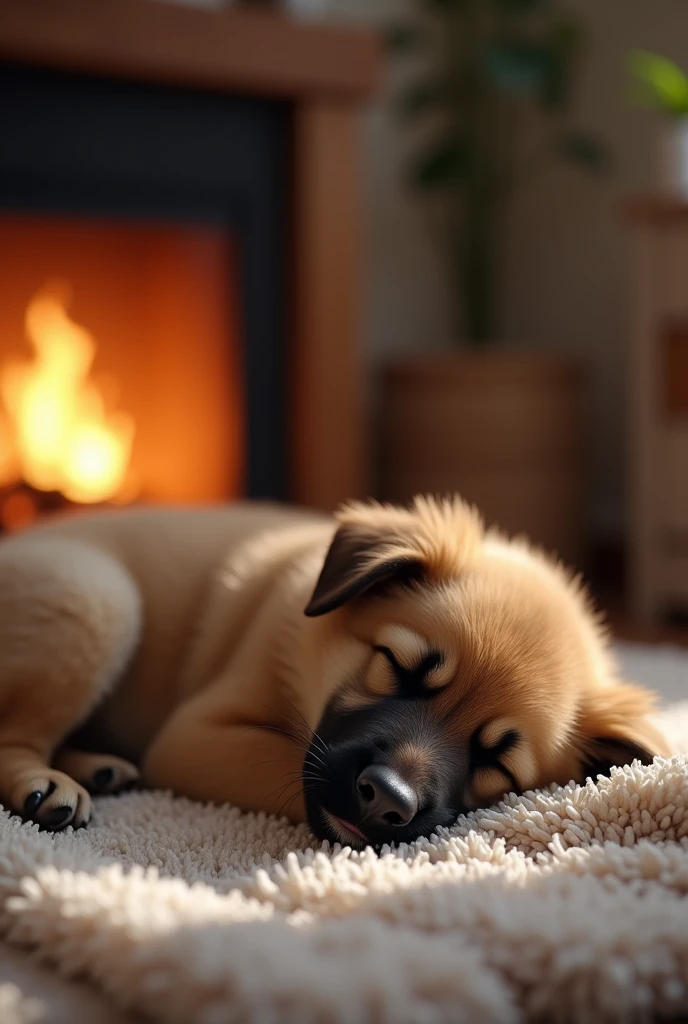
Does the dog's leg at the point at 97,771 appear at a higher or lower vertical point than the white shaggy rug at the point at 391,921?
lower

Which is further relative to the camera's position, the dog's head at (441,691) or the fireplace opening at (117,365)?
Answer: the fireplace opening at (117,365)

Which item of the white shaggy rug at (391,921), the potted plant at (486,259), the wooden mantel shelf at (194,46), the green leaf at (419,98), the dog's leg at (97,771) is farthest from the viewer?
the green leaf at (419,98)

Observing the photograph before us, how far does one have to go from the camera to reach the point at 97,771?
1819mm

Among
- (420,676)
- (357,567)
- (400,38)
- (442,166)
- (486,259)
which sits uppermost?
(400,38)

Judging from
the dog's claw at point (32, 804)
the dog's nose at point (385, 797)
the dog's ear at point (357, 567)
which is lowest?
the dog's claw at point (32, 804)

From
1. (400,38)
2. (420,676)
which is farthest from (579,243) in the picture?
(420,676)

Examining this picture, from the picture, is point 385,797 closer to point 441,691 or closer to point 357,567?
point 441,691

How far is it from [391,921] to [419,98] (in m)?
4.23

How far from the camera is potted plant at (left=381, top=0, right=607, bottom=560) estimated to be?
4.39 metres

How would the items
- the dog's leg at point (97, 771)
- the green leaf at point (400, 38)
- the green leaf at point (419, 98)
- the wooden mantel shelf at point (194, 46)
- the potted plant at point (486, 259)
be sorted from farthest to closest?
the green leaf at point (419, 98), the green leaf at point (400, 38), the potted plant at point (486, 259), the wooden mantel shelf at point (194, 46), the dog's leg at point (97, 771)

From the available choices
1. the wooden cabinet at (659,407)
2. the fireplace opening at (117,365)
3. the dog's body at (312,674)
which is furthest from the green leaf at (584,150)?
the dog's body at (312,674)

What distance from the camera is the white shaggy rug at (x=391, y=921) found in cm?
101

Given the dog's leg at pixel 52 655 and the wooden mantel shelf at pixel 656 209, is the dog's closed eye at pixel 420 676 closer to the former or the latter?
the dog's leg at pixel 52 655

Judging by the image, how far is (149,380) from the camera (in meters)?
3.60
